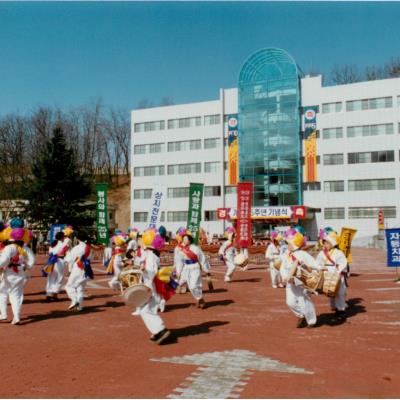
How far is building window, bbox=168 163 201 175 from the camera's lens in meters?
53.0

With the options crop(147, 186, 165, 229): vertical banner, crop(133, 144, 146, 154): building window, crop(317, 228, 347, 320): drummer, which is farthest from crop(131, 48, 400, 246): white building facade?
crop(317, 228, 347, 320): drummer

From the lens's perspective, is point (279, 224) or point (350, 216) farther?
point (279, 224)

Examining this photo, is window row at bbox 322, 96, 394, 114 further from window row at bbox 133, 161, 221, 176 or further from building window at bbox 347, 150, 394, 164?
window row at bbox 133, 161, 221, 176

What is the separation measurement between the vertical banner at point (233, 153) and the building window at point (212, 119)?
6.14ft

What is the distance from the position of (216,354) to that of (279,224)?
4315 cm

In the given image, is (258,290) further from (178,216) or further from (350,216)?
(178,216)

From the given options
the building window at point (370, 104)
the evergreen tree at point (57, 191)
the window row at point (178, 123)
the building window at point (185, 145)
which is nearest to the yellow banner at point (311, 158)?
the building window at point (370, 104)

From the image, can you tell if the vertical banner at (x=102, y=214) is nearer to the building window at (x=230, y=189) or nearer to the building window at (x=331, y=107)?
the building window at (x=230, y=189)

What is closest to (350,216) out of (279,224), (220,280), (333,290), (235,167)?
(279,224)

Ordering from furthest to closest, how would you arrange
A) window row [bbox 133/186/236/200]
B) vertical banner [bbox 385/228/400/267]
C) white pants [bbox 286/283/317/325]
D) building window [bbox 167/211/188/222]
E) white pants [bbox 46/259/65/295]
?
building window [bbox 167/211/188/222] → window row [bbox 133/186/236/200] → vertical banner [bbox 385/228/400/267] → white pants [bbox 46/259/65/295] → white pants [bbox 286/283/317/325]

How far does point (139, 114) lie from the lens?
56.8 m

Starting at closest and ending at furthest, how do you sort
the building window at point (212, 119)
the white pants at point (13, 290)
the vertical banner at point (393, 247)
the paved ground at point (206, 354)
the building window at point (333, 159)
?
the paved ground at point (206, 354)
the white pants at point (13, 290)
the vertical banner at point (393, 247)
the building window at point (333, 159)
the building window at point (212, 119)

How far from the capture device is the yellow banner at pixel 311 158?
47.3 metres

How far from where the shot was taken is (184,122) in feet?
177
